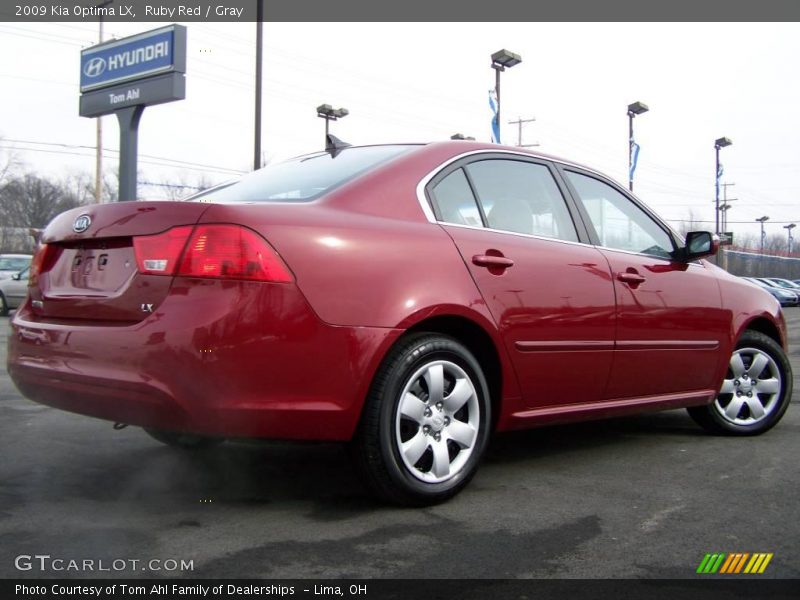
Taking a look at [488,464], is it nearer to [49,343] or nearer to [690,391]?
[690,391]

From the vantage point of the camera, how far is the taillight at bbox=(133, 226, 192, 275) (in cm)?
292

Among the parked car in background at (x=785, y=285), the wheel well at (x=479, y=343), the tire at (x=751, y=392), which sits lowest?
the tire at (x=751, y=392)

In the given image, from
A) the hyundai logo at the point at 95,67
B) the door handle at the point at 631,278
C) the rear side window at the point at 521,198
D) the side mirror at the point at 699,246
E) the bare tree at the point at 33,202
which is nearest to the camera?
the rear side window at the point at 521,198

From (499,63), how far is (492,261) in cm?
1735

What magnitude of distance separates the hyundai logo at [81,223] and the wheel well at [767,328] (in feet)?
13.0

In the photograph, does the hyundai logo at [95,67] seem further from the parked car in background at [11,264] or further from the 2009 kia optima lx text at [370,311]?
the 2009 kia optima lx text at [370,311]

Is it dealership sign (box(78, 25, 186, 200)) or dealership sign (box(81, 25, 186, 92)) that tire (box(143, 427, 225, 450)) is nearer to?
Answer: dealership sign (box(78, 25, 186, 200))

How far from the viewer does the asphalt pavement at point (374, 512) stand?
267cm

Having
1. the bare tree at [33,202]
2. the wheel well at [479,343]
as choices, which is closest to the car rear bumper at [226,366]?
the wheel well at [479,343]

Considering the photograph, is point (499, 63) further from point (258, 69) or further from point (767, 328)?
point (767, 328)

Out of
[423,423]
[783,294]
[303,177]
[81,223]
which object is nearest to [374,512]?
[423,423]

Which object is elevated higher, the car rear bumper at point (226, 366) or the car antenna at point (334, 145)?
the car antenna at point (334, 145)

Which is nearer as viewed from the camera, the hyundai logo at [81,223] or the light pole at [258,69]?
the hyundai logo at [81,223]

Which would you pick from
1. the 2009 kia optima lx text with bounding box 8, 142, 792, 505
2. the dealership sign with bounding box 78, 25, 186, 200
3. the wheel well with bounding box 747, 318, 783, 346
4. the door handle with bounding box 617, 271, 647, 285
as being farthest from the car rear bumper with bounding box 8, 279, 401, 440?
the dealership sign with bounding box 78, 25, 186, 200
